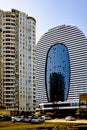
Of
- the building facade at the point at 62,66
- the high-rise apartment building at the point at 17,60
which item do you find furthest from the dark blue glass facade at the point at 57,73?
the high-rise apartment building at the point at 17,60

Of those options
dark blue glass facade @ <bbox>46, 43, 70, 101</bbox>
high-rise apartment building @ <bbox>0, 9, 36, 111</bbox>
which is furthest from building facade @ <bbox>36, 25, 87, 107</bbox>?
high-rise apartment building @ <bbox>0, 9, 36, 111</bbox>

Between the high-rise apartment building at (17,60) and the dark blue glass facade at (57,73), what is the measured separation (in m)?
35.5

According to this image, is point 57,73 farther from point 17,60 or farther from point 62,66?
point 17,60

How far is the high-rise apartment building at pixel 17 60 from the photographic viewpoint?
438 feet

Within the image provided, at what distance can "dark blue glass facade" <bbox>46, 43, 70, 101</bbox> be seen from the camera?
178 metres

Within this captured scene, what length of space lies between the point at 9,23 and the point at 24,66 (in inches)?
771

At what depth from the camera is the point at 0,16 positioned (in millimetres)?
139000

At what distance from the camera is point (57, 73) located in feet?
596

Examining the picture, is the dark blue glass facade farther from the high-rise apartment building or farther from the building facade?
the high-rise apartment building

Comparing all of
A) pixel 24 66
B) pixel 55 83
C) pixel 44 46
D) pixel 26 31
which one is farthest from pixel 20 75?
pixel 44 46

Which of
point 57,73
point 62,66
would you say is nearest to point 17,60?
point 62,66

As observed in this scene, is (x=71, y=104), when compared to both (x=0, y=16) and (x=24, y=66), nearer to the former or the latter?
(x=24, y=66)

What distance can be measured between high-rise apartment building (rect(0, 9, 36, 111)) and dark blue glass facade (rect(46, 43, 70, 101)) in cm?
3554

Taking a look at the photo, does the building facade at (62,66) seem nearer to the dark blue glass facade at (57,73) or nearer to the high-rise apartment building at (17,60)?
the dark blue glass facade at (57,73)
